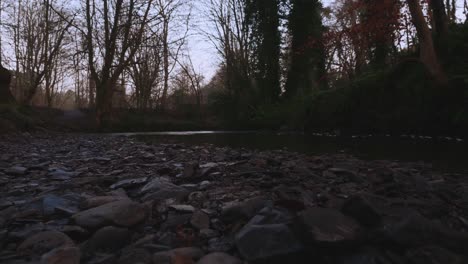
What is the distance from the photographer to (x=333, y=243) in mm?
1126

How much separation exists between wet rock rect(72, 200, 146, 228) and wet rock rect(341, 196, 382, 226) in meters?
0.97

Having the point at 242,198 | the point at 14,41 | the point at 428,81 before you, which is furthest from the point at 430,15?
the point at 14,41

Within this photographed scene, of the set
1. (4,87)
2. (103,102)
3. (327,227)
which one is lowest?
(327,227)

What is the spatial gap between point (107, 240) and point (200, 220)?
0.42 metres

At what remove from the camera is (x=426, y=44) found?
753 centimetres

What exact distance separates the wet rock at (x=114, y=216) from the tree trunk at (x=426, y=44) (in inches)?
308

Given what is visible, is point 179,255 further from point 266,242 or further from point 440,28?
point 440,28

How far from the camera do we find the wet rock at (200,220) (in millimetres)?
1477

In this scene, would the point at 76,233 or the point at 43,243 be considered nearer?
the point at 43,243

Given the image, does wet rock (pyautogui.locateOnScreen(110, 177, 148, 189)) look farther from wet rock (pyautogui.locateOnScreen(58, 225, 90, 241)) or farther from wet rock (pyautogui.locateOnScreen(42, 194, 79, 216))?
wet rock (pyautogui.locateOnScreen(58, 225, 90, 241))

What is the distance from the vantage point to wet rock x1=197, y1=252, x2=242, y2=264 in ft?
3.66

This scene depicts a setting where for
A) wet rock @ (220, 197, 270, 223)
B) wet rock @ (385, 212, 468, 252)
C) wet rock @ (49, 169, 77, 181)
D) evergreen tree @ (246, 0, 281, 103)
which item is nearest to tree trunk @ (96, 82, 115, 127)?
evergreen tree @ (246, 0, 281, 103)

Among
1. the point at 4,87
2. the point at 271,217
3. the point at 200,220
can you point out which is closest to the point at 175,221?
the point at 200,220

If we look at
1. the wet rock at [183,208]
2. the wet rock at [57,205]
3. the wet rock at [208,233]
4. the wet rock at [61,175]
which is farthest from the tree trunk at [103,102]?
the wet rock at [208,233]
